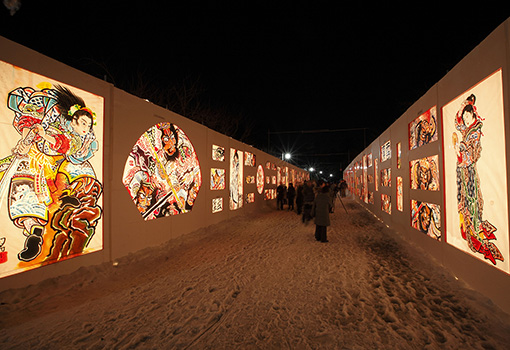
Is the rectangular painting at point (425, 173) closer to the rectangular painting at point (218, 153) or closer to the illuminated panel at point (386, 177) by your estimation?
the illuminated panel at point (386, 177)

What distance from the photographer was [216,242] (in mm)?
7160

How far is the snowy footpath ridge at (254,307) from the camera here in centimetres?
260

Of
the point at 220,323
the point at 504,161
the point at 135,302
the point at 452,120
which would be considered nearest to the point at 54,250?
the point at 135,302

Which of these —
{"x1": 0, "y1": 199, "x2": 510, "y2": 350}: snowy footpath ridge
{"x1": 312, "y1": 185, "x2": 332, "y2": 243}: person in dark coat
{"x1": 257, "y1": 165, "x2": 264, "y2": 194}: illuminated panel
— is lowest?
{"x1": 0, "y1": 199, "x2": 510, "y2": 350}: snowy footpath ridge

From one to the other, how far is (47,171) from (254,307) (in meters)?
3.80

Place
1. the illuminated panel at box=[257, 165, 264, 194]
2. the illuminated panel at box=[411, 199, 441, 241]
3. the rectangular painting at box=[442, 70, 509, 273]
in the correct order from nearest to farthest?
1. the rectangular painting at box=[442, 70, 509, 273]
2. the illuminated panel at box=[411, 199, 441, 241]
3. the illuminated panel at box=[257, 165, 264, 194]

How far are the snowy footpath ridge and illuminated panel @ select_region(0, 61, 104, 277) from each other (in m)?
0.61

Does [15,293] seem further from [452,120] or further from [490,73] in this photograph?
[452,120]

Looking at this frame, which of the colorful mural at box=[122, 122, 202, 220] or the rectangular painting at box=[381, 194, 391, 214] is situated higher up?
the colorful mural at box=[122, 122, 202, 220]

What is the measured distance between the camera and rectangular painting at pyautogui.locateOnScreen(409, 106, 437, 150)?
5160 mm

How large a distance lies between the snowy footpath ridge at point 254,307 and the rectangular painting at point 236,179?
572 centimetres

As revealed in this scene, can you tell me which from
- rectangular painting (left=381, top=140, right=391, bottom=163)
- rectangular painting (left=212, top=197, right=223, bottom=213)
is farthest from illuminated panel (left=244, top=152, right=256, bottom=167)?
rectangular painting (left=381, top=140, right=391, bottom=163)

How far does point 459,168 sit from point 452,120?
929mm

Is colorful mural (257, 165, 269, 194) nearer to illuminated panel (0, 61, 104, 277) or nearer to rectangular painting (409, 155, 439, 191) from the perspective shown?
rectangular painting (409, 155, 439, 191)
